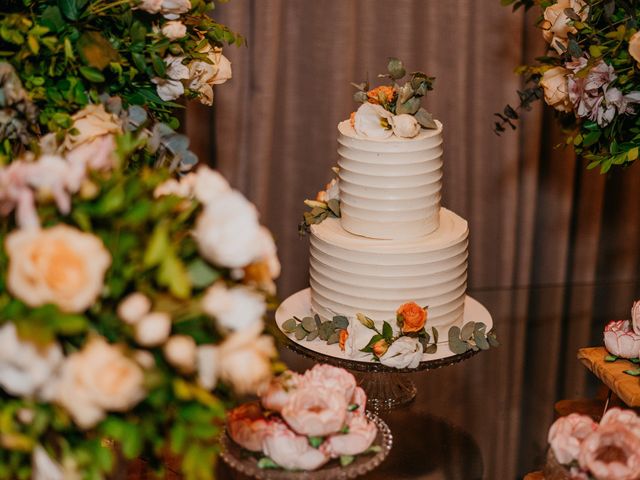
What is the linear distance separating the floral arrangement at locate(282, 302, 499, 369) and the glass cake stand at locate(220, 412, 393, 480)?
0.85 feet

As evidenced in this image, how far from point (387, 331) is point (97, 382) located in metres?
0.69

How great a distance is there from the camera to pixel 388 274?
1.54 m

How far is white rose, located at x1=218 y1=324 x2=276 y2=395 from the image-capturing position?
94 centimetres

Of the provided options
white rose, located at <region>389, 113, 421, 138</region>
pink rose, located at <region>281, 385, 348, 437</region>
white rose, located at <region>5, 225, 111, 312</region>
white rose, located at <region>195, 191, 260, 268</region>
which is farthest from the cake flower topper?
white rose, located at <region>5, 225, 111, 312</region>

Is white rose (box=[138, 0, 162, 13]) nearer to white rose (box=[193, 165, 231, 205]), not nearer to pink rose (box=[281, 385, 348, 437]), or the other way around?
white rose (box=[193, 165, 231, 205])

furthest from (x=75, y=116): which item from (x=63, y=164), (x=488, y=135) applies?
(x=488, y=135)

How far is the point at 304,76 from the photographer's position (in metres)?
2.35

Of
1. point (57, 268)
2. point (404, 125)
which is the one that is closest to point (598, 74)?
point (404, 125)

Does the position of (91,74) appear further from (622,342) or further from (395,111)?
(622,342)

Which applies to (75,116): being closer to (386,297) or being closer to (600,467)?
(386,297)

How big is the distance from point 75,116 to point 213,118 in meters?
1.13

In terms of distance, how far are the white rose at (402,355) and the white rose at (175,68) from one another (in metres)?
0.54

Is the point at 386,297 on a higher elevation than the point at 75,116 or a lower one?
lower

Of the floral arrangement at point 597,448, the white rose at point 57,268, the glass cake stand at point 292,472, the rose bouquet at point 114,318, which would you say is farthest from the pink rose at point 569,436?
the white rose at point 57,268
